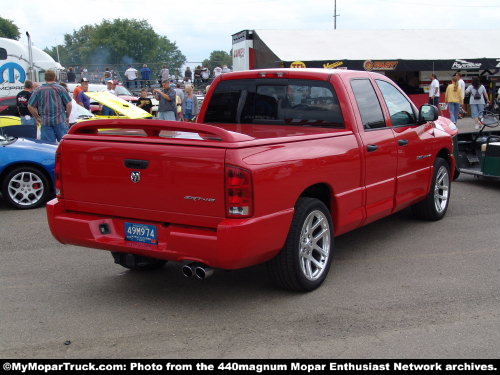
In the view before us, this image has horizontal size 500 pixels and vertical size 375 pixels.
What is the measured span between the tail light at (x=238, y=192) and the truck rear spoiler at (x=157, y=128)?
240mm

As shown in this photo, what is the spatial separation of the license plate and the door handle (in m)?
0.44

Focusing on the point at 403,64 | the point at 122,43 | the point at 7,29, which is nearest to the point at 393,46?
the point at 403,64

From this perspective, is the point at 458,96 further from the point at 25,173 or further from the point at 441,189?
the point at 25,173

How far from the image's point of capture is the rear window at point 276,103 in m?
5.64

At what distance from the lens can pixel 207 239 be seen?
13.6 ft

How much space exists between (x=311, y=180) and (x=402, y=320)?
4.14ft

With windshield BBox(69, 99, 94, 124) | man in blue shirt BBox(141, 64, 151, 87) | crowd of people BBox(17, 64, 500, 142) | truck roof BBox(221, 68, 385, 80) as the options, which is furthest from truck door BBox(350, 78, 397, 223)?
man in blue shirt BBox(141, 64, 151, 87)

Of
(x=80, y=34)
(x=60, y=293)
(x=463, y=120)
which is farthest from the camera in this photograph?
(x=80, y=34)

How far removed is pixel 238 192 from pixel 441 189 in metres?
4.24

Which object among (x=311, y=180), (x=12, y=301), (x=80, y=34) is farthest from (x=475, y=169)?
(x=80, y=34)

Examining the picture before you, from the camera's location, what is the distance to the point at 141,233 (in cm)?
449

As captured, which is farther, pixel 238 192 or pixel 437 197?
pixel 437 197
